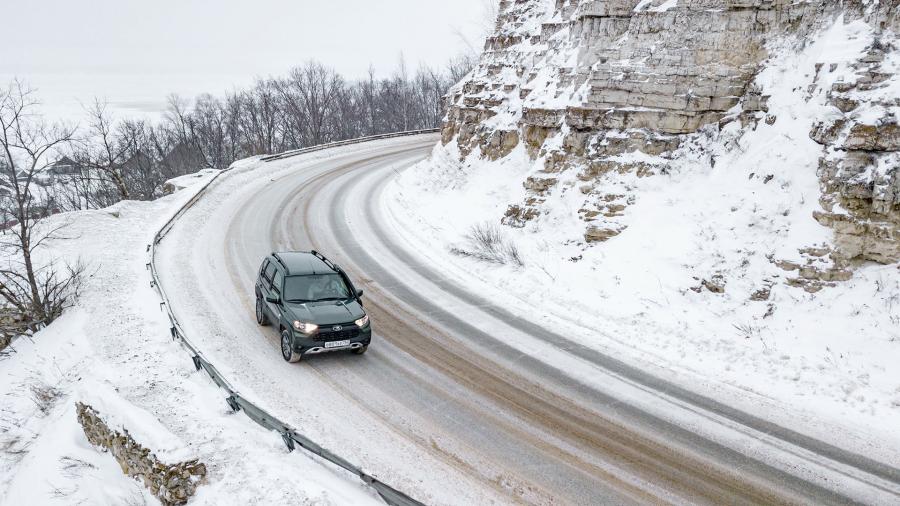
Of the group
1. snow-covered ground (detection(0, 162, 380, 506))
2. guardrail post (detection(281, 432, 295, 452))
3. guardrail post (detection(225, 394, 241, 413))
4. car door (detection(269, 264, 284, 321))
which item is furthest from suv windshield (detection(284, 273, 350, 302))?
guardrail post (detection(281, 432, 295, 452))

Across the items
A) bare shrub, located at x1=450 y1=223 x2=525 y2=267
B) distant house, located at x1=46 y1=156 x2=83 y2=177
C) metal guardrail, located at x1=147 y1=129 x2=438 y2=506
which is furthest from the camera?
distant house, located at x1=46 y1=156 x2=83 y2=177

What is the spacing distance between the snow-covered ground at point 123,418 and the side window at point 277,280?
7.48 feet

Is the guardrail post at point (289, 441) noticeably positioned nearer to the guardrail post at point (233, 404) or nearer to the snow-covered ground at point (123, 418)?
the snow-covered ground at point (123, 418)

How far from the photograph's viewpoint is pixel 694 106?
51.0ft

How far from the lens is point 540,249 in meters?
16.4

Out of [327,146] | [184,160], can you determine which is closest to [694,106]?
[327,146]

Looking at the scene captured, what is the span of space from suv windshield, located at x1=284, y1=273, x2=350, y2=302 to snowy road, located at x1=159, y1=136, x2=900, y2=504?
132 cm

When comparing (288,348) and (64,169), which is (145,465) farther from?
(64,169)

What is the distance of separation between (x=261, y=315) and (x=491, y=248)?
25.0 ft

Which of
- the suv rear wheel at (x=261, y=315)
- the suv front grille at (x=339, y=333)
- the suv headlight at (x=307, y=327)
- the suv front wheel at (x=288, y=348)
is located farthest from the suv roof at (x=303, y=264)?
the suv front grille at (x=339, y=333)

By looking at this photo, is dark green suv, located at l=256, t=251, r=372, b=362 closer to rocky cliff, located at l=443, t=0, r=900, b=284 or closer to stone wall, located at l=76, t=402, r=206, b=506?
stone wall, located at l=76, t=402, r=206, b=506

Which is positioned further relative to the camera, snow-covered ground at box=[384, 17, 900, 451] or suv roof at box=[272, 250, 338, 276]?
suv roof at box=[272, 250, 338, 276]

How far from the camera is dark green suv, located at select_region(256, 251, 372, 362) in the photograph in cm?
1002

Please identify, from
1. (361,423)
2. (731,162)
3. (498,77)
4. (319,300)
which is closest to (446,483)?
(361,423)
